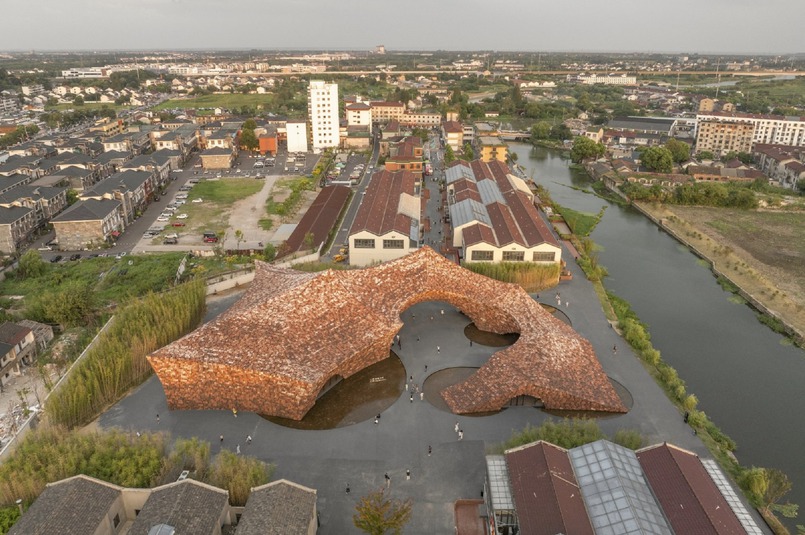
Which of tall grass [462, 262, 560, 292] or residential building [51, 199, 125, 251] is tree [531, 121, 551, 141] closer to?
tall grass [462, 262, 560, 292]

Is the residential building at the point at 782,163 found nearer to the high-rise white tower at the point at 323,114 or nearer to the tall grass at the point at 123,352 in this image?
the high-rise white tower at the point at 323,114

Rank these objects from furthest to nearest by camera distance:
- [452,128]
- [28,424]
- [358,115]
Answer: [358,115]
[452,128]
[28,424]

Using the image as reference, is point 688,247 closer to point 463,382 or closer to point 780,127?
point 463,382

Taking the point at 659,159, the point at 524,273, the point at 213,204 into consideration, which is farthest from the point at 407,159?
the point at 524,273

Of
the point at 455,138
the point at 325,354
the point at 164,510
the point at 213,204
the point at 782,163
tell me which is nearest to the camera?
the point at 164,510

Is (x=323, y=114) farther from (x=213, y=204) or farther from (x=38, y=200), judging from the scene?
(x=38, y=200)

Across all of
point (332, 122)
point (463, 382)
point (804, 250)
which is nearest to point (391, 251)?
point (463, 382)

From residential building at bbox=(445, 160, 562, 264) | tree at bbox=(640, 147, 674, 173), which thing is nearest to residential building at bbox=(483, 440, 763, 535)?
residential building at bbox=(445, 160, 562, 264)
